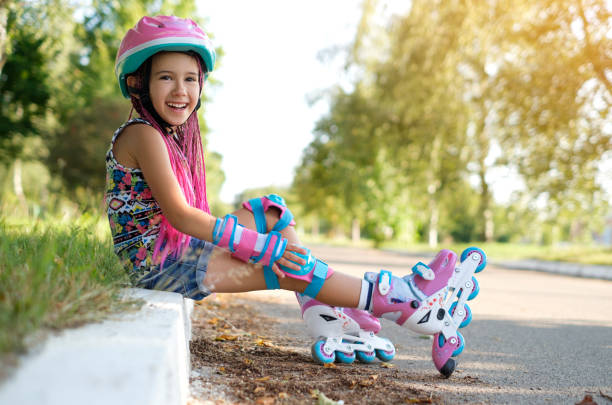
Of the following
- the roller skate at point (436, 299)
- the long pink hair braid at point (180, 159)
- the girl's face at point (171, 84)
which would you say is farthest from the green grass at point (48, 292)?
the roller skate at point (436, 299)

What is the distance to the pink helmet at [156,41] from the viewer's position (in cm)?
239

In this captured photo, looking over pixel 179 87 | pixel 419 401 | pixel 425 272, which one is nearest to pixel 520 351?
pixel 425 272

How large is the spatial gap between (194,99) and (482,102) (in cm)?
1315

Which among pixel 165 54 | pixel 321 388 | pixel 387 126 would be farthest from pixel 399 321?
pixel 387 126

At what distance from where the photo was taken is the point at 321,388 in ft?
6.95

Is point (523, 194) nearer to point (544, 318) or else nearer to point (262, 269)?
point (544, 318)

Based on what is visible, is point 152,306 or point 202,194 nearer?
point 152,306

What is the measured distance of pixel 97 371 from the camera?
1.22 metres

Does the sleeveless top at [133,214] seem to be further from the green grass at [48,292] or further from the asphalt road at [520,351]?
the asphalt road at [520,351]

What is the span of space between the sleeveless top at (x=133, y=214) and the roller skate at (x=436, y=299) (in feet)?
3.34

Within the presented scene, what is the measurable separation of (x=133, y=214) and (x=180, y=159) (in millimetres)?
344

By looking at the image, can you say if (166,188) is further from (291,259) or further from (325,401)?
(325,401)

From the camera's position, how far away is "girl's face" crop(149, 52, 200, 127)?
2.47 m

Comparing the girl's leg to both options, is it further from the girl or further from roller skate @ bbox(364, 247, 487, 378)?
roller skate @ bbox(364, 247, 487, 378)
